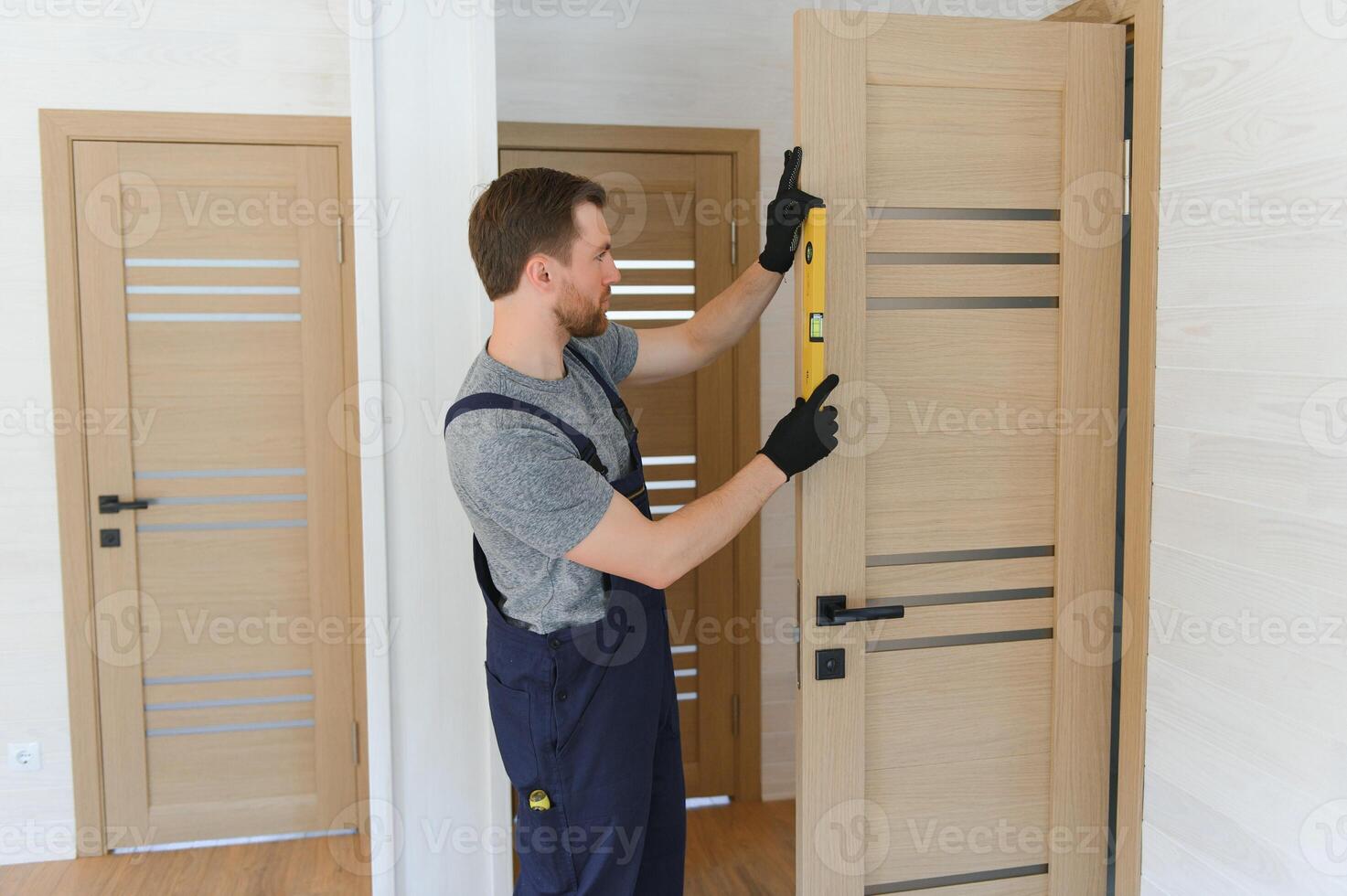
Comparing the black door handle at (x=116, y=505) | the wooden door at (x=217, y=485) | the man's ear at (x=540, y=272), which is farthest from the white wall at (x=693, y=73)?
the black door handle at (x=116, y=505)

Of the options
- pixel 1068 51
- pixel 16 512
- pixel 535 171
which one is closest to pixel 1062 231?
pixel 1068 51

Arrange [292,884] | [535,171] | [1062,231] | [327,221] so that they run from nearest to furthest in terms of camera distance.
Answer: [535,171]
[1062,231]
[292,884]
[327,221]

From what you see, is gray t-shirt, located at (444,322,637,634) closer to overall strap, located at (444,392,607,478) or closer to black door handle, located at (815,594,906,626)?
overall strap, located at (444,392,607,478)

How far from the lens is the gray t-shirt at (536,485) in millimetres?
1555

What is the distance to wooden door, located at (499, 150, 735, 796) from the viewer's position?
313cm

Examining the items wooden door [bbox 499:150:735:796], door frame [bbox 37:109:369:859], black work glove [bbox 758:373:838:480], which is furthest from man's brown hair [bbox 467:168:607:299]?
door frame [bbox 37:109:369:859]

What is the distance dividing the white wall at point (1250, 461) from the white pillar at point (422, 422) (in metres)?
1.30

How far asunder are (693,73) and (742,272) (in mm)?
618

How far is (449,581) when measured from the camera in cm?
213

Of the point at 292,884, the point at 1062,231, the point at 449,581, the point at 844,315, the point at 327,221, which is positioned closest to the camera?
the point at 844,315

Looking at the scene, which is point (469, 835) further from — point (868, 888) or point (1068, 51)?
point (1068, 51)

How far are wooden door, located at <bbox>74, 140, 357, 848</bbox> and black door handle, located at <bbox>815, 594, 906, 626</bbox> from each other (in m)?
1.89

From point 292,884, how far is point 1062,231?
2.69m

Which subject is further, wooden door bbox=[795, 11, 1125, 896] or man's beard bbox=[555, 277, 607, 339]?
wooden door bbox=[795, 11, 1125, 896]
